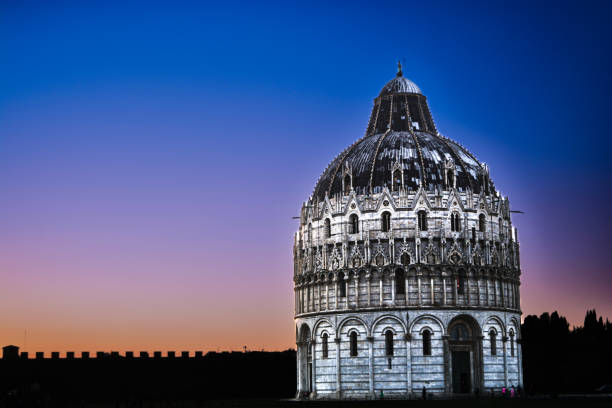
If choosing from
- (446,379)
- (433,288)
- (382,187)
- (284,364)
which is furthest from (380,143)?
(284,364)

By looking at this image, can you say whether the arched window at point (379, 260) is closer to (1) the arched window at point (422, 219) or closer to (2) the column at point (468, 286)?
(1) the arched window at point (422, 219)

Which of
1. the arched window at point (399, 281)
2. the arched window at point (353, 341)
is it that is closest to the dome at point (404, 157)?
the arched window at point (399, 281)

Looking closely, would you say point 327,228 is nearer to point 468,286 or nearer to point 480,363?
point 468,286

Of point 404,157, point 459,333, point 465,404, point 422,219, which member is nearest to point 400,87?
point 404,157

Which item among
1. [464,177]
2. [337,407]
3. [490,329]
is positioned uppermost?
[464,177]

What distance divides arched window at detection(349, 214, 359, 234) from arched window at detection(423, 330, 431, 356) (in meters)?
11.5

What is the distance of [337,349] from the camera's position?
8494 cm

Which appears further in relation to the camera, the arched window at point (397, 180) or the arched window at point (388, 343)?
the arched window at point (397, 180)

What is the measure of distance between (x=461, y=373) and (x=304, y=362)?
647 inches

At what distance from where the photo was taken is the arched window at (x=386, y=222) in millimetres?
84688

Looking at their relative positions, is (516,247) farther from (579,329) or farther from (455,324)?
(579,329)

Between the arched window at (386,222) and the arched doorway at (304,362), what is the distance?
13042 mm

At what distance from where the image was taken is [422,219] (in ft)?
277

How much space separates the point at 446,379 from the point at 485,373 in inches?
163
